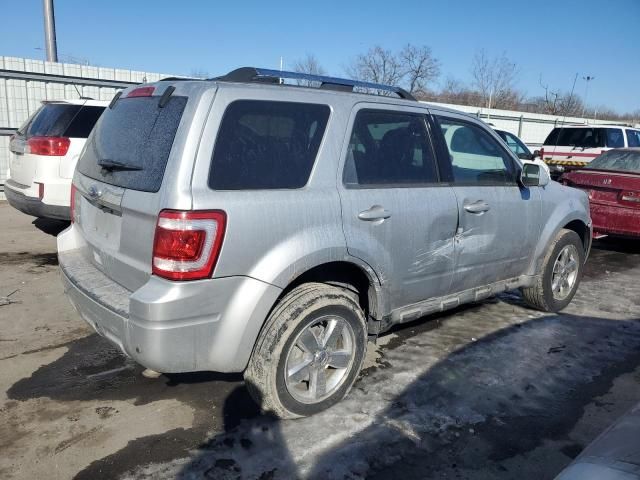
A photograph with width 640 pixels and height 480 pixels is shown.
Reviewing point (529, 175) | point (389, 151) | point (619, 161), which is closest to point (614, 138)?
point (619, 161)

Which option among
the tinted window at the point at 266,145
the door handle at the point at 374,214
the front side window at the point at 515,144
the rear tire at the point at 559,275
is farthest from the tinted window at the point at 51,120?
the front side window at the point at 515,144

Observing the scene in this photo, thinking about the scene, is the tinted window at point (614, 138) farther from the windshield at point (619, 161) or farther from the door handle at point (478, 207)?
the door handle at point (478, 207)

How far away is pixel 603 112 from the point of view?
54.6 m

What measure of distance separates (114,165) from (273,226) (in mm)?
1010

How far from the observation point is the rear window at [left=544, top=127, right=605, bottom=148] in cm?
1378

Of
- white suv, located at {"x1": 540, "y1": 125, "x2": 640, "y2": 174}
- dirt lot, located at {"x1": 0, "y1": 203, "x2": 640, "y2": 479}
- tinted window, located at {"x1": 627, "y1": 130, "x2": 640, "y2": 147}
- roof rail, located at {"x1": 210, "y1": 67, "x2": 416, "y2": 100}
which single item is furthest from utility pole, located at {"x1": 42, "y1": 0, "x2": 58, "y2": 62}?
tinted window, located at {"x1": 627, "y1": 130, "x2": 640, "y2": 147}

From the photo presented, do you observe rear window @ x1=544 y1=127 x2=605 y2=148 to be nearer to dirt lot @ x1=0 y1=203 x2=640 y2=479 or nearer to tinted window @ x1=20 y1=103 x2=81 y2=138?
dirt lot @ x1=0 y1=203 x2=640 y2=479

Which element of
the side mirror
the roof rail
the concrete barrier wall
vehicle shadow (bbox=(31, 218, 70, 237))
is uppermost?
the concrete barrier wall

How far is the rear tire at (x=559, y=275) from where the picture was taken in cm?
483

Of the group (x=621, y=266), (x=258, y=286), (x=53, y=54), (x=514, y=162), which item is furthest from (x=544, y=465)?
(x=53, y=54)

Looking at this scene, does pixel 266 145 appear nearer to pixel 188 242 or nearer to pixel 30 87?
pixel 188 242

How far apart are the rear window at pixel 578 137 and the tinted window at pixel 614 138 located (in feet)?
0.45

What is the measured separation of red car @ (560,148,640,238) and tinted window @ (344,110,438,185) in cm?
494

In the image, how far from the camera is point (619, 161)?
808 centimetres
